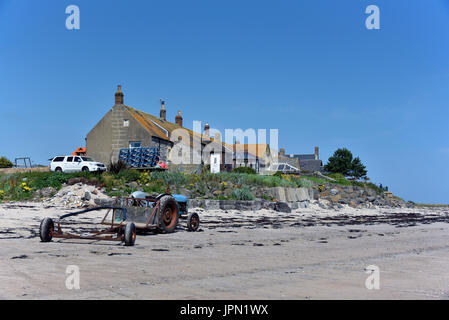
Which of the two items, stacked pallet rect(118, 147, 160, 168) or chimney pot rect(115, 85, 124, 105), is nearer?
stacked pallet rect(118, 147, 160, 168)

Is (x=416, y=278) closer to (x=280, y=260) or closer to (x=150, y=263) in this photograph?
(x=280, y=260)

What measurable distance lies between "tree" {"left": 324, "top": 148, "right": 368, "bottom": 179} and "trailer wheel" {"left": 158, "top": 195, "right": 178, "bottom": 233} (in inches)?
2736

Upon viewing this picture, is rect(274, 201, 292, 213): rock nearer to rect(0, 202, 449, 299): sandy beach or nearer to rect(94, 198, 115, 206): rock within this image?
rect(94, 198, 115, 206): rock

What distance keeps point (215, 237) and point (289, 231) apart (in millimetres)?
3427

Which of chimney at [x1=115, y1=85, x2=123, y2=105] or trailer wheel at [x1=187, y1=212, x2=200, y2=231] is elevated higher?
chimney at [x1=115, y1=85, x2=123, y2=105]

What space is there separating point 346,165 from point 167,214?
232 ft

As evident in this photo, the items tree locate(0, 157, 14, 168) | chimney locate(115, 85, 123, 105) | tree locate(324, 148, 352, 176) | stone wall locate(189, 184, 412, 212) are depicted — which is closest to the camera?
stone wall locate(189, 184, 412, 212)

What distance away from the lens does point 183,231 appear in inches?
481

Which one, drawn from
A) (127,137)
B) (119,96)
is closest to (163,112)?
(119,96)

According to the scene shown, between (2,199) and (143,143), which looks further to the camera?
(143,143)

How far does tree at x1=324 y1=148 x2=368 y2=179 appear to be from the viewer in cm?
7744

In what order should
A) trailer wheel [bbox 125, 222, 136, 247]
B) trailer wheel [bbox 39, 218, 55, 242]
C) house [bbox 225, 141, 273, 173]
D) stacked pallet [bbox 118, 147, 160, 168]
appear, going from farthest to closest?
house [bbox 225, 141, 273, 173] → stacked pallet [bbox 118, 147, 160, 168] → trailer wheel [bbox 39, 218, 55, 242] → trailer wheel [bbox 125, 222, 136, 247]

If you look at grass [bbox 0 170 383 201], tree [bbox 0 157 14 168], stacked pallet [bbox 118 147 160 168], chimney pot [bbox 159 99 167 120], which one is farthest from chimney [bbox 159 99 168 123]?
grass [bbox 0 170 383 201]
